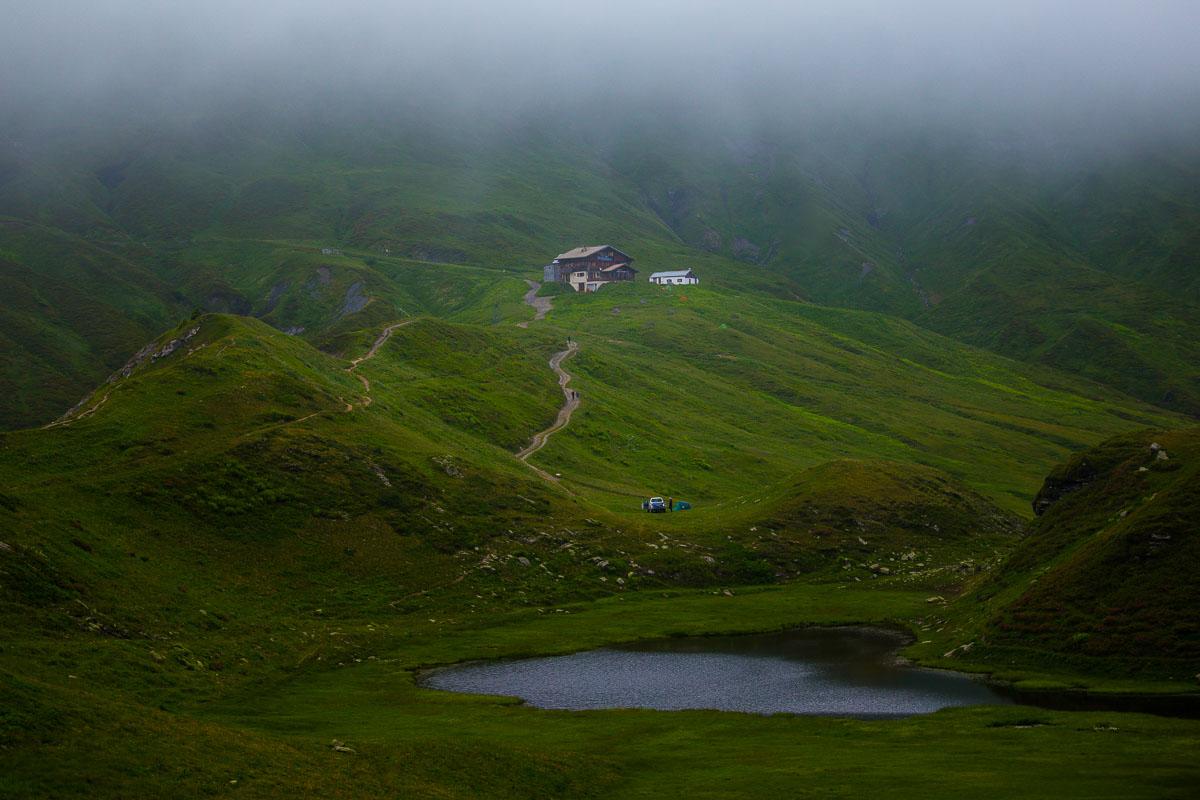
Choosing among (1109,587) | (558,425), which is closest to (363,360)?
(558,425)

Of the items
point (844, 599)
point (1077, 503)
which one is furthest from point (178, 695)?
point (1077, 503)

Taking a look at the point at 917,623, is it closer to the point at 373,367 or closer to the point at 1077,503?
the point at 1077,503

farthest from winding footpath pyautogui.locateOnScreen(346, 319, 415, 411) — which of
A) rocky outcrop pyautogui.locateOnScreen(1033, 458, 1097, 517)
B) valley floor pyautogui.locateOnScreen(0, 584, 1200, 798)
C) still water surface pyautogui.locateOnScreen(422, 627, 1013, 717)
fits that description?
rocky outcrop pyautogui.locateOnScreen(1033, 458, 1097, 517)

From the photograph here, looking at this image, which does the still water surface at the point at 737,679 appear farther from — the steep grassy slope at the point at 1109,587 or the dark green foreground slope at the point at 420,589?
the steep grassy slope at the point at 1109,587

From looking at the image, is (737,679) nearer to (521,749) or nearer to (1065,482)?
(521,749)

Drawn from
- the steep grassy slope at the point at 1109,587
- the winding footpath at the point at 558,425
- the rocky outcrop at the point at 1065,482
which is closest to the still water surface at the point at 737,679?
the steep grassy slope at the point at 1109,587

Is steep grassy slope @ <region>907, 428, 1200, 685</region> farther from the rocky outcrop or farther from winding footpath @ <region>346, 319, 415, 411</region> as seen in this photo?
winding footpath @ <region>346, 319, 415, 411</region>

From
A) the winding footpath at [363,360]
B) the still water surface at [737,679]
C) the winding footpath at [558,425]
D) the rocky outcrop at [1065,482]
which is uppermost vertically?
the winding footpath at [363,360]
